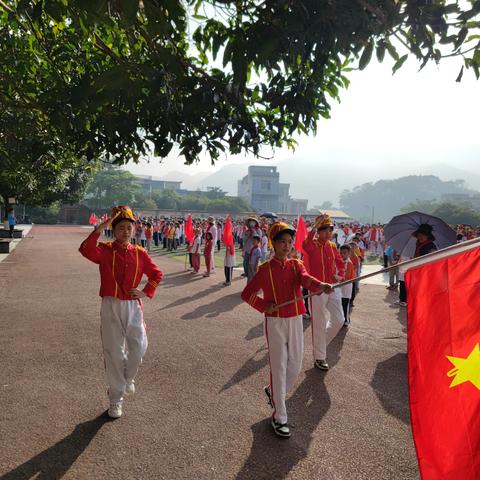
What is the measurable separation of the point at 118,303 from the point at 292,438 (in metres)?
2.16

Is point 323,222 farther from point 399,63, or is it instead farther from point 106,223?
point 106,223

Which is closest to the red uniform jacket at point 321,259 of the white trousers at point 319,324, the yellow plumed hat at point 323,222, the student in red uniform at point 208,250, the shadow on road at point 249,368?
the yellow plumed hat at point 323,222

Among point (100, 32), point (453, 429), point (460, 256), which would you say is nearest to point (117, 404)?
point (453, 429)

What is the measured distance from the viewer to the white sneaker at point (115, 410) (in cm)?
423

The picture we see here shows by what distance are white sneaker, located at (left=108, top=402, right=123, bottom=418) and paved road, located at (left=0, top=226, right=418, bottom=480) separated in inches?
2.8

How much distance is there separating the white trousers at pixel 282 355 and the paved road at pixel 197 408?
33cm

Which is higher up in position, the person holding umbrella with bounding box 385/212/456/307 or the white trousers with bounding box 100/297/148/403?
the person holding umbrella with bounding box 385/212/456/307

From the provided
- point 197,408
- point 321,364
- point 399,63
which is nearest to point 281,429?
point 197,408

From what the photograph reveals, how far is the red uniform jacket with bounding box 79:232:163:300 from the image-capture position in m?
4.27

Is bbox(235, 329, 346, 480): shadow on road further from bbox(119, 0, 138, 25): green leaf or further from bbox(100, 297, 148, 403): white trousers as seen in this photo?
bbox(119, 0, 138, 25): green leaf

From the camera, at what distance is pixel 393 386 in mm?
5242

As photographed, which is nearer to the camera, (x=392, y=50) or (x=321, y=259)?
(x=392, y=50)

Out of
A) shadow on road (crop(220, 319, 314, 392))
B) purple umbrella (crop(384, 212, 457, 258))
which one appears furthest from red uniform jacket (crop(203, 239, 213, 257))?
shadow on road (crop(220, 319, 314, 392))

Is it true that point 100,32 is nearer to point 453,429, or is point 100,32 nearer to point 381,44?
point 381,44
